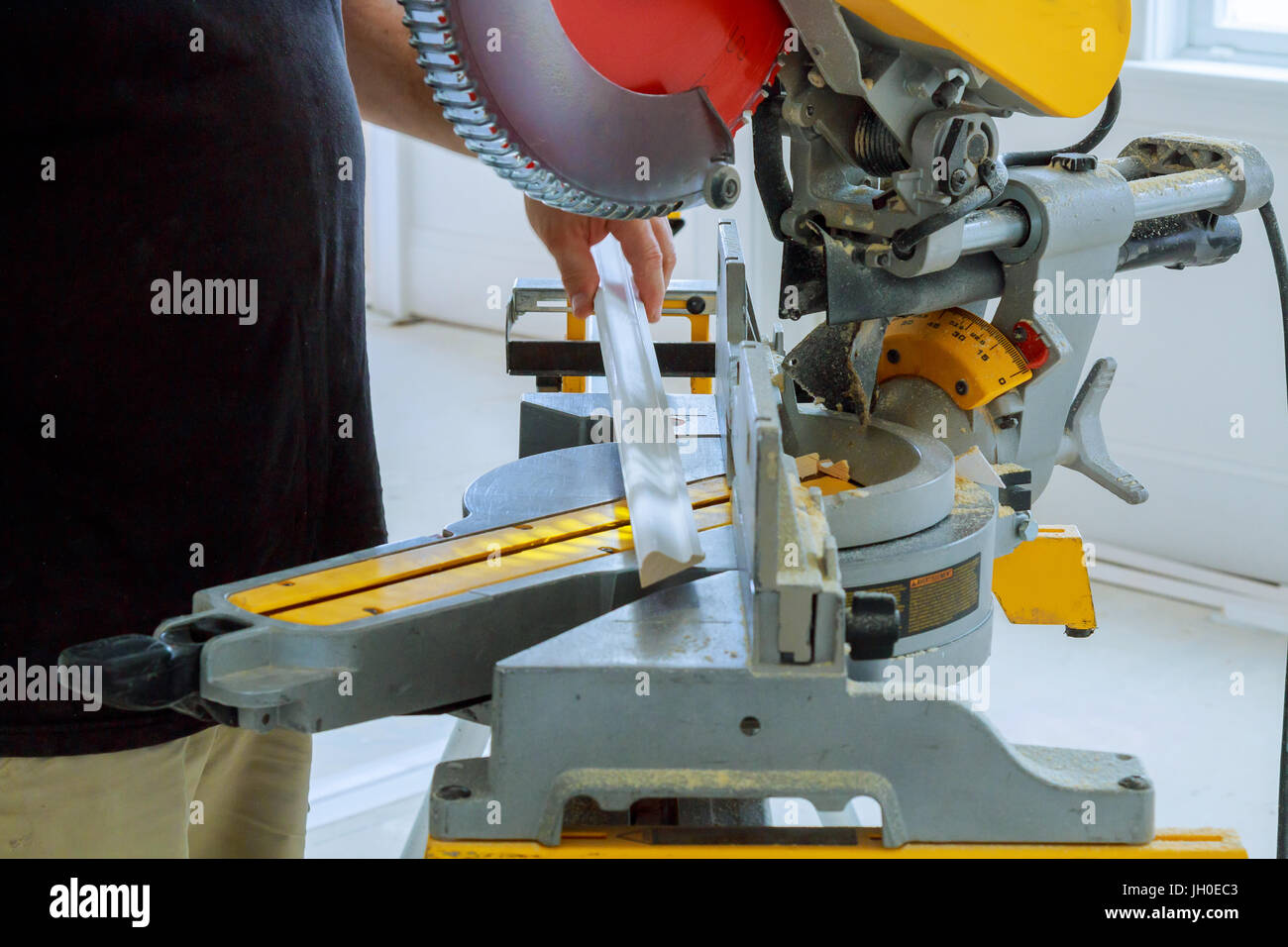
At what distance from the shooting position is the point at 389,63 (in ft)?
4.94

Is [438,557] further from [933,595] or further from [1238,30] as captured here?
[1238,30]

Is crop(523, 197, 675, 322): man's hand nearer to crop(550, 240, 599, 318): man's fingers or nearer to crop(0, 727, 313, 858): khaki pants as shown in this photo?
crop(550, 240, 599, 318): man's fingers

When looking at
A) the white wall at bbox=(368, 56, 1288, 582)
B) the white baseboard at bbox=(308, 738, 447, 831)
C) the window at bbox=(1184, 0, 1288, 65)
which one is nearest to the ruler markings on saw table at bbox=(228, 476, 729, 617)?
the white baseboard at bbox=(308, 738, 447, 831)

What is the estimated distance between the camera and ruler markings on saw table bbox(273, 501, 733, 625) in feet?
2.87

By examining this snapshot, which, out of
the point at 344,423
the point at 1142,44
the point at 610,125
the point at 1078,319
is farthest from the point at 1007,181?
the point at 1142,44

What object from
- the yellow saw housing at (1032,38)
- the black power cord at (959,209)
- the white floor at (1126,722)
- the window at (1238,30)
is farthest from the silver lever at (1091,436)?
the window at (1238,30)

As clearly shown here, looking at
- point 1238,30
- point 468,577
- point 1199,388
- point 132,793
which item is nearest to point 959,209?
point 468,577

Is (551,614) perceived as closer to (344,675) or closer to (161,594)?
(344,675)

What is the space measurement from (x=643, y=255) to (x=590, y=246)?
51 mm

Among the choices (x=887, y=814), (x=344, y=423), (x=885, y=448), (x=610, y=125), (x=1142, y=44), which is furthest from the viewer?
(x=1142, y=44)

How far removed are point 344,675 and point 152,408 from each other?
46 centimetres

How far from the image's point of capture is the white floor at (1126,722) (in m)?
2.28

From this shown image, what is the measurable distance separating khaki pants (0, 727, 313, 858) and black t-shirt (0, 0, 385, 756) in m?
0.02

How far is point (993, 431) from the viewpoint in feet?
3.92
